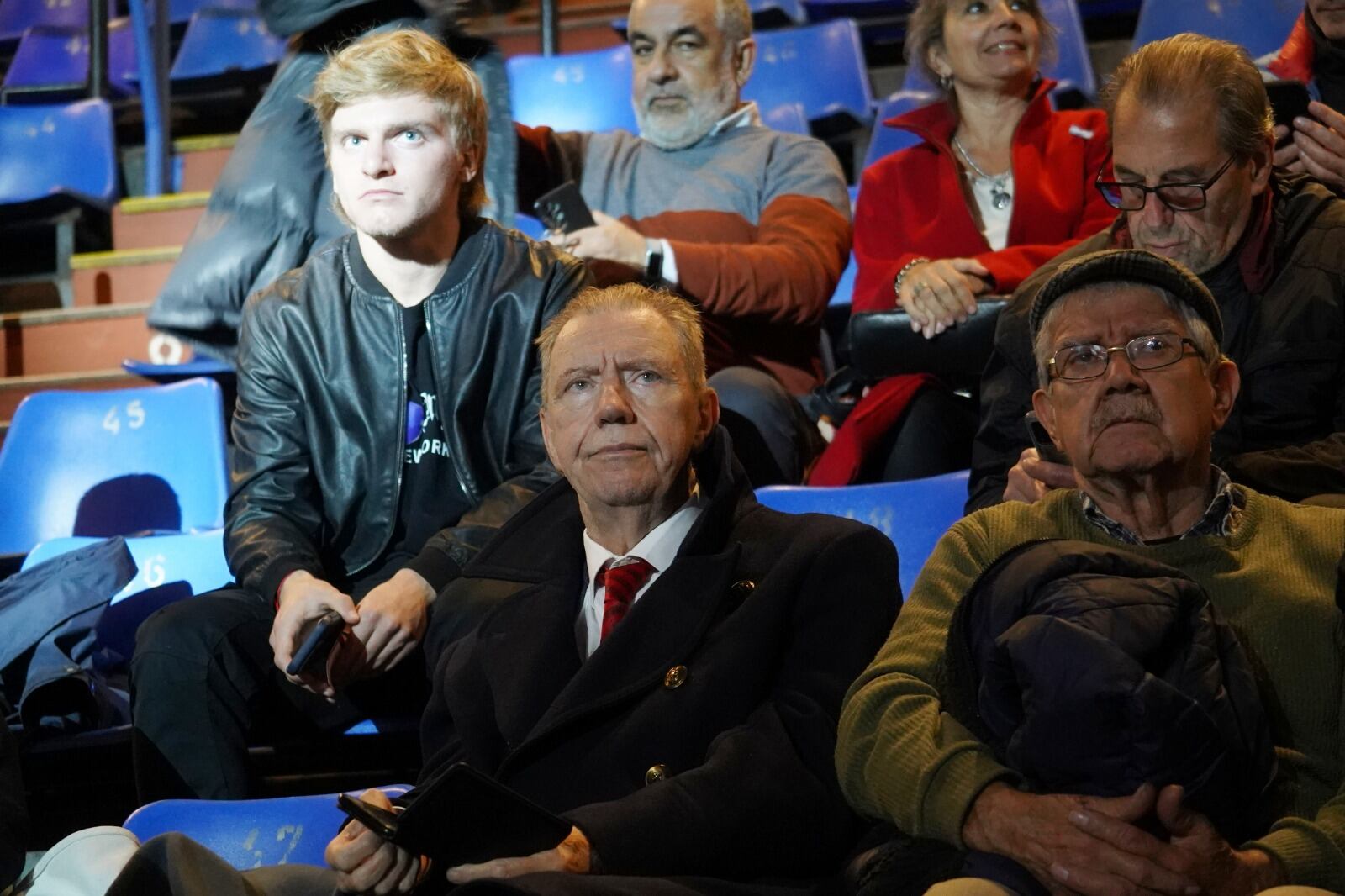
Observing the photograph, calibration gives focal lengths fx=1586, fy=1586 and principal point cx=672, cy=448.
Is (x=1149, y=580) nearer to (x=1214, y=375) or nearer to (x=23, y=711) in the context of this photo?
(x=1214, y=375)

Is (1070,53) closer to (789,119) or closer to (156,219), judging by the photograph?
(789,119)

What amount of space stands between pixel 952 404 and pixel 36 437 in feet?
6.54

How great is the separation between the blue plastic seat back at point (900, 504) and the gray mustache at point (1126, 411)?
63 centimetres

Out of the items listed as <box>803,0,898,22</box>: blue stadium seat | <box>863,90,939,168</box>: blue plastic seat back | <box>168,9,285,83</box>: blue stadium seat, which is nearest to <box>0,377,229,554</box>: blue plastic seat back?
<box>863,90,939,168</box>: blue plastic seat back

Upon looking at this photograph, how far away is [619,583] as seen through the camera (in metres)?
1.83

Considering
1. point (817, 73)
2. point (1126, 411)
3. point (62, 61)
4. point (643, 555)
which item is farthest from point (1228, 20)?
point (62, 61)

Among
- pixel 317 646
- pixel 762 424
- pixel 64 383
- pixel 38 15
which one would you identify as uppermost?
pixel 38 15

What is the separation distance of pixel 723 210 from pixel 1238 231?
1.39m

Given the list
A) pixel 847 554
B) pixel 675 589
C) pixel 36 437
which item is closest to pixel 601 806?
pixel 675 589

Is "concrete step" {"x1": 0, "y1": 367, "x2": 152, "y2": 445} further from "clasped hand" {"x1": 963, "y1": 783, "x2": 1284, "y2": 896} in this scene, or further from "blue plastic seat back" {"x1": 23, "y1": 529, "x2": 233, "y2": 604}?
"clasped hand" {"x1": 963, "y1": 783, "x2": 1284, "y2": 896}

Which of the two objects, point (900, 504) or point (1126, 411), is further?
point (900, 504)

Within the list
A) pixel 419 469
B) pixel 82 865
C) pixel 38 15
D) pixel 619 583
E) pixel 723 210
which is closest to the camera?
pixel 82 865

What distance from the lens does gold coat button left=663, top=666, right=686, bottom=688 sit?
1.69m

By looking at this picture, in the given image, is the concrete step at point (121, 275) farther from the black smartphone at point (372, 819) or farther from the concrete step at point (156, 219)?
the black smartphone at point (372, 819)
